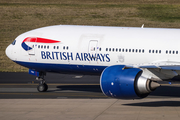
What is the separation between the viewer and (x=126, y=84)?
68.1ft

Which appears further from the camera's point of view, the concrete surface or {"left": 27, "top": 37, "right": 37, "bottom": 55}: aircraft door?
{"left": 27, "top": 37, "right": 37, "bottom": 55}: aircraft door

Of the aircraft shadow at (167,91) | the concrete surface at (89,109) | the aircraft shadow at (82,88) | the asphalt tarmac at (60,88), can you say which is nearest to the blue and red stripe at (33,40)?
the asphalt tarmac at (60,88)

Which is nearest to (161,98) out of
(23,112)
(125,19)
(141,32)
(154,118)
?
(141,32)

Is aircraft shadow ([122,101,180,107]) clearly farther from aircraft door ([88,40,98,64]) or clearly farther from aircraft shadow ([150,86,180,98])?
aircraft door ([88,40,98,64])

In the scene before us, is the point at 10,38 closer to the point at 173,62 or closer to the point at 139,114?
the point at 173,62

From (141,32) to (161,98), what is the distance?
453cm

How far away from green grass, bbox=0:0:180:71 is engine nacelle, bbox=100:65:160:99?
117 feet

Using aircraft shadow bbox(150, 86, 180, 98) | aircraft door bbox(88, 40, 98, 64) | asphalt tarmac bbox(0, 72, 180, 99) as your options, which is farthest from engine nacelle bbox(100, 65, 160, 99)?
aircraft shadow bbox(150, 86, 180, 98)

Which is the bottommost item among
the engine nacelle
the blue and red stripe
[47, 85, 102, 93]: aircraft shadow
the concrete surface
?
[47, 85, 102, 93]: aircraft shadow

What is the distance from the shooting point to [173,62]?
2498 centimetres

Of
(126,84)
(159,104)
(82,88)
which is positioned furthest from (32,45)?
(159,104)

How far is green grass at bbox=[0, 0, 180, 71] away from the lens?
63.0 m

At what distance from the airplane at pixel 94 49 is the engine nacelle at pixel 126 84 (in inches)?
81.1

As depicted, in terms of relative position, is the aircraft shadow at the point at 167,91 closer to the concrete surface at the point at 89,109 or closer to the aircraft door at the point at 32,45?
the concrete surface at the point at 89,109
